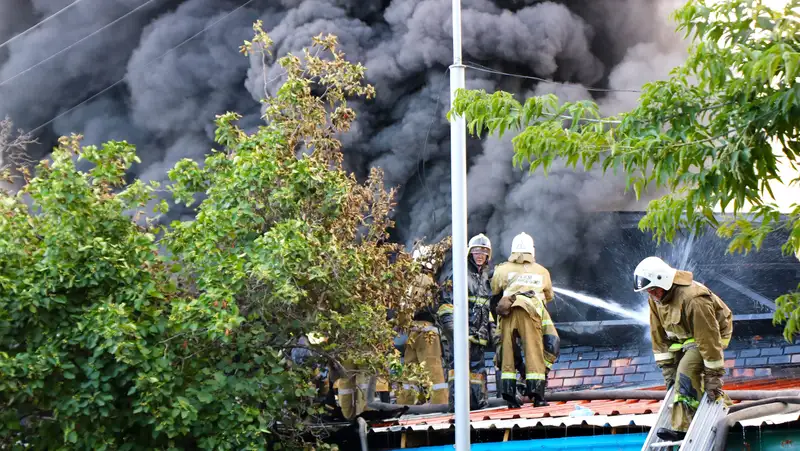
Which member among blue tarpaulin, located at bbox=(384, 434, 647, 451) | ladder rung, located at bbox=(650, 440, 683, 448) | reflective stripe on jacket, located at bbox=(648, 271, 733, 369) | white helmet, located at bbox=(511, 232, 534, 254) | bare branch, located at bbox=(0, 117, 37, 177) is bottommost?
ladder rung, located at bbox=(650, 440, 683, 448)

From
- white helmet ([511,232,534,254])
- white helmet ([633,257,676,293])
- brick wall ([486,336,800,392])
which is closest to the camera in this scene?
white helmet ([633,257,676,293])

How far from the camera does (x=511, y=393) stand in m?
10.4

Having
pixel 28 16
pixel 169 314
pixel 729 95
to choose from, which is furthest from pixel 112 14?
pixel 729 95

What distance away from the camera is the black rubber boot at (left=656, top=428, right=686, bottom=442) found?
801cm

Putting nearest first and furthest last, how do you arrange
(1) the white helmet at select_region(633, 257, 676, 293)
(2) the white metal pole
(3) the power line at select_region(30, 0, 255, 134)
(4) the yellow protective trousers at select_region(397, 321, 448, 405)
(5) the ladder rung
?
1. (5) the ladder rung
2. (1) the white helmet at select_region(633, 257, 676, 293)
3. (2) the white metal pole
4. (4) the yellow protective trousers at select_region(397, 321, 448, 405)
5. (3) the power line at select_region(30, 0, 255, 134)

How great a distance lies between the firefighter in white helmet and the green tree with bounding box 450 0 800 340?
5.42m

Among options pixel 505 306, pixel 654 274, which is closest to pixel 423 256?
pixel 505 306

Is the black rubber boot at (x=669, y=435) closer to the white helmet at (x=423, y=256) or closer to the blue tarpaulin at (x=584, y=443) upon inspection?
the blue tarpaulin at (x=584, y=443)

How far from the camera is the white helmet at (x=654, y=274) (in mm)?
7984

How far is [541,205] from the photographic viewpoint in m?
13.3

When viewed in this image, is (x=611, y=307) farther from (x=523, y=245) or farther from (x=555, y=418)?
(x=555, y=418)

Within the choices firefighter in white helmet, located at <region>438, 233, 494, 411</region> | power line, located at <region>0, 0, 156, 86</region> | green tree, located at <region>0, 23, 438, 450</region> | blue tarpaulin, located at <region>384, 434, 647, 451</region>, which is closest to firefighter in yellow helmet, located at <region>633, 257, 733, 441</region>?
blue tarpaulin, located at <region>384, 434, 647, 451</region>

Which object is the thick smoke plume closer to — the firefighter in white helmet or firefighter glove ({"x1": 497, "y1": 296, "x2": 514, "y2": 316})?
the firefighter in white helmet

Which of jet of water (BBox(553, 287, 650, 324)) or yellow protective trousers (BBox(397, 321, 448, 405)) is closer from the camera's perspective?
yellow protective trousers (BBox(397, 321, 448, 405))
